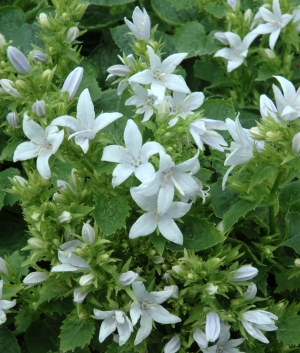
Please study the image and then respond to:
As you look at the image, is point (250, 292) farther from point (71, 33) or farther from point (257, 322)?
point (71, 33)

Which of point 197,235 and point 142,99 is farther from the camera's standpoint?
point 142,99

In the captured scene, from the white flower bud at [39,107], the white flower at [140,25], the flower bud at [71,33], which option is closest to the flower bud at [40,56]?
the flower bud at [71,33]

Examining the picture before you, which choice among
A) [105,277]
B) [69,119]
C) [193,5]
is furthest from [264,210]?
[193,5]

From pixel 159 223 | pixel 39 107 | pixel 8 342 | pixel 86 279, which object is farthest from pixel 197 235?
pixel 8 342

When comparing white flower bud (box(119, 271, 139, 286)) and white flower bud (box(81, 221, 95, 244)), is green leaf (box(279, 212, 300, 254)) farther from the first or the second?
white flower bud (box(81, 221, 95, 244))

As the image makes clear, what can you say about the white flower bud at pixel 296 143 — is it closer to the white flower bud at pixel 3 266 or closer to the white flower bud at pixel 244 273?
the white flower bud at pixel 244 273

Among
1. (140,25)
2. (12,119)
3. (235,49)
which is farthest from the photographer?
(235,49)

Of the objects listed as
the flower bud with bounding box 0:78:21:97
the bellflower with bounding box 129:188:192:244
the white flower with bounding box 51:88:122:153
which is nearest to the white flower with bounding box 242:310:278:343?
the bellflower with bounding box 129:188:192:244
